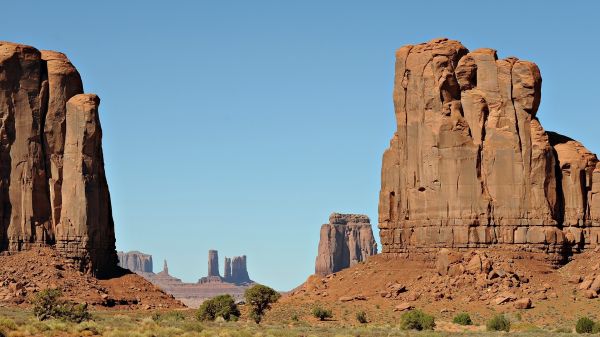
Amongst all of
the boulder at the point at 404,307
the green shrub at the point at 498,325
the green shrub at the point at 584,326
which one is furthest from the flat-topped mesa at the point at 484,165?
the green shrub at the point at 584,326

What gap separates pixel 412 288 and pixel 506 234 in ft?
26.5

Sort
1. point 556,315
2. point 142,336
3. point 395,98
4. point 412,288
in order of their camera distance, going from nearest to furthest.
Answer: point 142,336 → point 556,315 → point 412,288 → point 395,98

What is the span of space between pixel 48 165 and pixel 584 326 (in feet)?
156

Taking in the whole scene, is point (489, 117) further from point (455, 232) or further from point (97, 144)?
point (97, 144)

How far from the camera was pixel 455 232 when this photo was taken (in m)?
109

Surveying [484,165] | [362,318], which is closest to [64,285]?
[362,318]

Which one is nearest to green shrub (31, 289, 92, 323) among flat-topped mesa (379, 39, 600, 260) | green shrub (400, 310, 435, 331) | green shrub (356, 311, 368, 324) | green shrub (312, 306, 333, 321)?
green shrub (312, 306, 333, 321)

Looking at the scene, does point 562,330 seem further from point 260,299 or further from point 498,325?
point 260,299

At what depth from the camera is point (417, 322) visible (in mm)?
91000

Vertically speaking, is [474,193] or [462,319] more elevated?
[474,193]

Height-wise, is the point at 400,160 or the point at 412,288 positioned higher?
the point at 400,160

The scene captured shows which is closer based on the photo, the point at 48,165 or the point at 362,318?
the point at 362,318

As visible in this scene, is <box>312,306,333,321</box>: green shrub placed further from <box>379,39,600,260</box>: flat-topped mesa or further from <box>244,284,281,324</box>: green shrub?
<box>379,39,600,260</box>: flat-topped mesa

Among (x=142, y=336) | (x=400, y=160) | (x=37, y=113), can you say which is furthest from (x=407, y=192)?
(x=142, y=336)
